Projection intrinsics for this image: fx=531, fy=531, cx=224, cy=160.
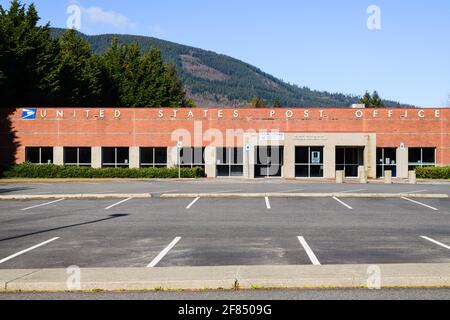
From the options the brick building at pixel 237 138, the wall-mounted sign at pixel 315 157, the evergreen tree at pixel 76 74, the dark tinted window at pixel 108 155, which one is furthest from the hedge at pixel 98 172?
the evergreen tree at pixel 76 74

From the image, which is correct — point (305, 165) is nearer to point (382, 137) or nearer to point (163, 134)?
point (382, 137)

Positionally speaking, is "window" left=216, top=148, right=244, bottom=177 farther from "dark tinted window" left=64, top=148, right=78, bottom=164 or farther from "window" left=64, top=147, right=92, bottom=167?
"dark tinted window" left=64, top=148, right=78, bottom=164

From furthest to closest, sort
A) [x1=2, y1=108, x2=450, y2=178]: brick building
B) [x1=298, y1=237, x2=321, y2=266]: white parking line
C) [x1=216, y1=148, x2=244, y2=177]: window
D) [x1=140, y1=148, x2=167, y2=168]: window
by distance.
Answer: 1. [x1=140, y1=148, x2=167, y2=168]: window
2. [x1=216, y1=148, x2=244, y2=177]: window
3. [x1=2, y1=108, x2=450, y2=178]: brick building
4. [x1=298, y1=237, x2=321, y2=266]: white parking line

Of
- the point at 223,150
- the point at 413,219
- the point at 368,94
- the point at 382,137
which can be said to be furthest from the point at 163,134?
the point at 368,94

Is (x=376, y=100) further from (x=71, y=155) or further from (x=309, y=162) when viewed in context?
(x=71, y=155)

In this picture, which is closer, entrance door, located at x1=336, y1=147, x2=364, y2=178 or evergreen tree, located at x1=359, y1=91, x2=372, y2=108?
entrance door, located at x1=336, y1=147, x2=364, y2=178

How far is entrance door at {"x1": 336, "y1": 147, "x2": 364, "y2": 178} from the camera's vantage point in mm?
46312

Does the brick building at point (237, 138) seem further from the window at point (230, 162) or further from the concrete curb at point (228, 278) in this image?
the concrete curb at point (228, 278)

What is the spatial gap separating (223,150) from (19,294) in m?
38.5

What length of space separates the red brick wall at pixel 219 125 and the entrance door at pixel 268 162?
1.97 meters

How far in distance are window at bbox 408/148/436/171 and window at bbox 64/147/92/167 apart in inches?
1117

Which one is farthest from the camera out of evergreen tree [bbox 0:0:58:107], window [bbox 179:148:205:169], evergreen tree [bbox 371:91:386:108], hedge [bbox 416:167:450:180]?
evergreen tree [bbox 371:91:386:108]

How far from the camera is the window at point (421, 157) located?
4634 centimetres

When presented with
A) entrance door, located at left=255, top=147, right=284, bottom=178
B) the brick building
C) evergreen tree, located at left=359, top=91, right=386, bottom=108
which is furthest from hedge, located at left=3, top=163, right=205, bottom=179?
evergreen tree, located at left=359, top=91, right=386, bottom=108
